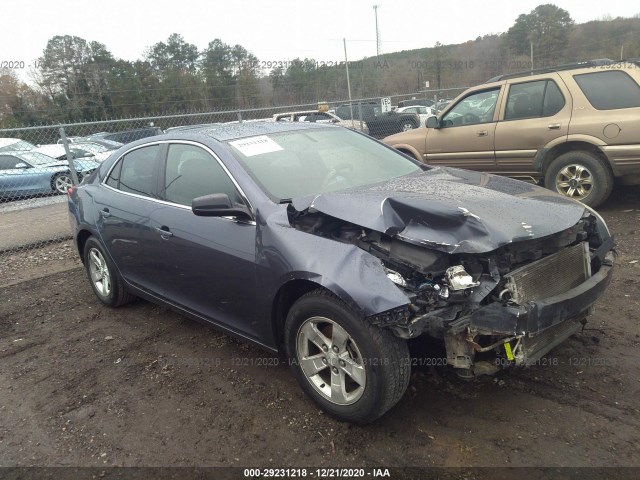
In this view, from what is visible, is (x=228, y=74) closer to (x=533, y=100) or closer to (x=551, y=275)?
(x=533, y=100)

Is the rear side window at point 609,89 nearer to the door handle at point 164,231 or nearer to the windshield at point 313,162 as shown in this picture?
the windshield at point 313,162

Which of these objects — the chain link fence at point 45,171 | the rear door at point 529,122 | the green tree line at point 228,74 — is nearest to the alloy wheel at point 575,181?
the rear door at point 529,122

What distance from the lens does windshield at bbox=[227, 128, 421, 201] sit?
10.8 ft

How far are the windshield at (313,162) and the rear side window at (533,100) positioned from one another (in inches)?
134

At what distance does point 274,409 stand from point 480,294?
4.77ft

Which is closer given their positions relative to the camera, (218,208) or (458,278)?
(458,278)

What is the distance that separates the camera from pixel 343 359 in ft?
8.77

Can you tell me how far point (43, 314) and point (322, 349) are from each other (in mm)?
3575

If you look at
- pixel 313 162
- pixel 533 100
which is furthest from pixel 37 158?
pixel 533 100

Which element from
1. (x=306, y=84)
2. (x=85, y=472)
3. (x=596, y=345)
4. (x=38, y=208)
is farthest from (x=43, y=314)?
(x=306, y=84)

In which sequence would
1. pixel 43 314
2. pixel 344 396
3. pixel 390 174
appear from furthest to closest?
pixel 43 314 → pixel 390 174 → pixel 344 396

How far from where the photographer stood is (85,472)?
8.64 ft

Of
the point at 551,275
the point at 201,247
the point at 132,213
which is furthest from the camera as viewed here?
the point at 132,213

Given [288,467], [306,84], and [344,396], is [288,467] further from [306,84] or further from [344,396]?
[306,84]
